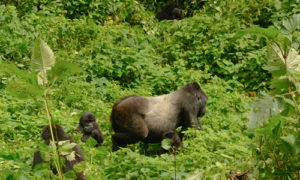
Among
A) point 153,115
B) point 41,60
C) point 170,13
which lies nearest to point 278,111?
point 41,60

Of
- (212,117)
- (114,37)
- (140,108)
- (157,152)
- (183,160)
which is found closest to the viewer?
(183,160)

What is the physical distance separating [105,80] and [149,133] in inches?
96.3

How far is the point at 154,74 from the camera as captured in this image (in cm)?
861

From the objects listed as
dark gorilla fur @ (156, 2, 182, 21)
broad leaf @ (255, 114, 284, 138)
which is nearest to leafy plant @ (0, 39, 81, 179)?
broad leaf @ (255, 114, 284, 138)

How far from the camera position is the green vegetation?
7.67 ft

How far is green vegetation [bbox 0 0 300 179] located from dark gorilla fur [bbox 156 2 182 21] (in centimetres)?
24

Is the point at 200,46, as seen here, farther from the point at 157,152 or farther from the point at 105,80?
the point at 157,152

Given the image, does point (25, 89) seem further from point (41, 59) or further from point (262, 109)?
point (262, 109)

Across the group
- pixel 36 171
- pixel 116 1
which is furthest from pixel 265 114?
pixel 116 1

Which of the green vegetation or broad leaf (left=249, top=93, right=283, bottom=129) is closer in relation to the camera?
broad leaf (left=249, top=93, right=283, bottom=129)

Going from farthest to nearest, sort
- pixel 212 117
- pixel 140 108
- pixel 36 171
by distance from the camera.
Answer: pixel 212 117 < pixel 140 108 < pixel 36 171

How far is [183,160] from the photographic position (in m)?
4.69

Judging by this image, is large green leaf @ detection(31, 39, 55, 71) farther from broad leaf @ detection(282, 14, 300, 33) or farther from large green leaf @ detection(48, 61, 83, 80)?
broad leaf @ detection(282, 14, 300, 33)

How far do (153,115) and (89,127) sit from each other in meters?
0.88
